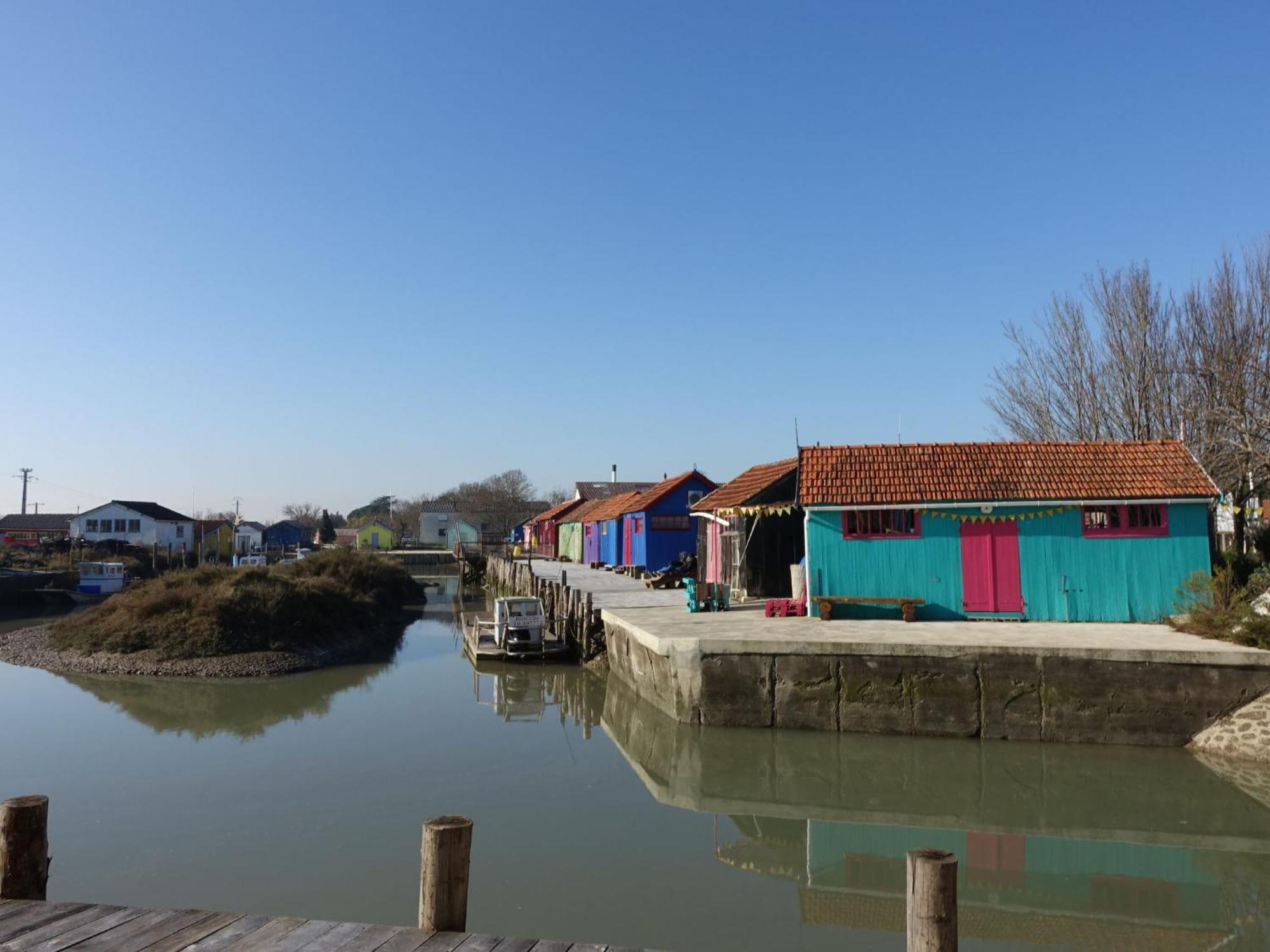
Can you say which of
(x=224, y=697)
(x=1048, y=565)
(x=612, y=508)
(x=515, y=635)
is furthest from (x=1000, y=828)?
(x=612, y=508)

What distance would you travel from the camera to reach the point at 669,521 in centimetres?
3512

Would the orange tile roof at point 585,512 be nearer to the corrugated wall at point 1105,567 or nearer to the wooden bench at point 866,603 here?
the wooden bench at point 866,603

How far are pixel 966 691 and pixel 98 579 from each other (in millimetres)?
44359

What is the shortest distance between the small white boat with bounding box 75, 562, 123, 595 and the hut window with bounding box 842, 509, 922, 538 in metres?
40.3

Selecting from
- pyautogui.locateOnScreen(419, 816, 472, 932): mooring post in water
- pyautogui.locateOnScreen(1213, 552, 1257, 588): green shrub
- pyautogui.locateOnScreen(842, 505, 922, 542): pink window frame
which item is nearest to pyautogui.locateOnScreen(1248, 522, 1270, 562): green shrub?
Answer: pyautogui.locateOnScreen(1213, 552, 1257, 588): green shrub

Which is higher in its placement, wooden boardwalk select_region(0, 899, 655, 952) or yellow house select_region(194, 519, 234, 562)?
yellow house select_region(194, 519, 234, 562)

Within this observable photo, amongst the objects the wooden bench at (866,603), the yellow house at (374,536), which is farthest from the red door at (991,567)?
the yellow house at (374,536)

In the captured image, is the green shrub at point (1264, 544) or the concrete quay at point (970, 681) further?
the green shrub at point (1264, 544)

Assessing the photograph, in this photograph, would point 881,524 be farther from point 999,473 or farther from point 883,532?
point 999,473

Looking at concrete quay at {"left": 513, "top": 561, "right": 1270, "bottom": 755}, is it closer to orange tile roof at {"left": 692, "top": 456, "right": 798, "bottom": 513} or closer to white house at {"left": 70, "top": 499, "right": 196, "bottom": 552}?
orange tile roof at {"left": 692, "top": 456, "right": 798, "bottom": 513}

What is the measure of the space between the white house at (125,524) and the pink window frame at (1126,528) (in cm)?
6879

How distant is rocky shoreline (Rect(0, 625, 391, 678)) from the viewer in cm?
2206

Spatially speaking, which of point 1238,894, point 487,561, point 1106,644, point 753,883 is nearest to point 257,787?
point 753,883

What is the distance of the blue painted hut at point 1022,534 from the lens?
53.1 feet
